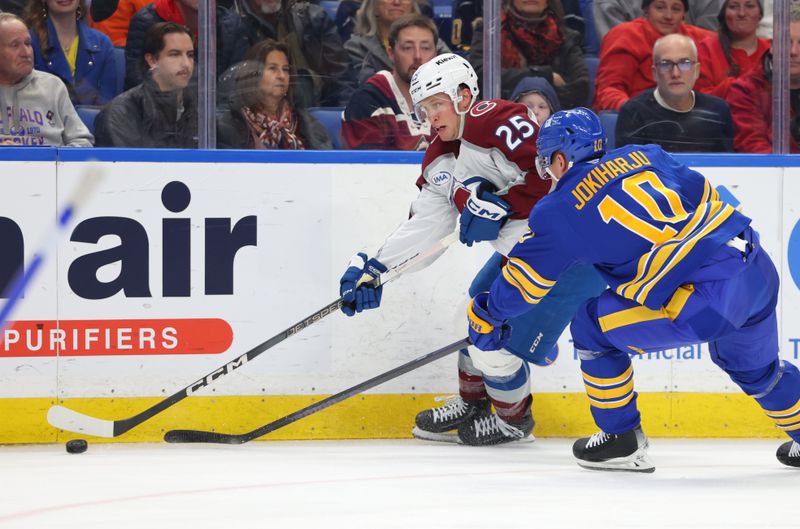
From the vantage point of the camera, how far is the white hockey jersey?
384 cm

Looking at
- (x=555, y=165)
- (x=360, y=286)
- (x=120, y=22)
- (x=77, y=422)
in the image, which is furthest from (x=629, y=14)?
(x=77, y=422)

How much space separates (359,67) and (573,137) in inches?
48.4

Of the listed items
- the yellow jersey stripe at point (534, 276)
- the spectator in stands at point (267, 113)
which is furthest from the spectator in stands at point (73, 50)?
the yellow jersey stripe at point (534, 276)

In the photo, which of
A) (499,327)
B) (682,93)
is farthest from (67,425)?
(682,93)

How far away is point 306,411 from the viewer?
3.98m

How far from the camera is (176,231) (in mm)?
4109

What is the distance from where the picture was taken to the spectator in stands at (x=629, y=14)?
174 inches

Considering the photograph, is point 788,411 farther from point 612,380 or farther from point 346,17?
point 346,17

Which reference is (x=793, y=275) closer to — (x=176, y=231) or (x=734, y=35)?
(x=734, y=35)

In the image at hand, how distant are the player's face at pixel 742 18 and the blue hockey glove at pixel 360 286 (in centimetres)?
163

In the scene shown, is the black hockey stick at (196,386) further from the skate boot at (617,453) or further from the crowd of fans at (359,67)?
the skate boot at (617,453)

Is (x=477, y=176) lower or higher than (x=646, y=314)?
higher

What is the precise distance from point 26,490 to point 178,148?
1.42 m

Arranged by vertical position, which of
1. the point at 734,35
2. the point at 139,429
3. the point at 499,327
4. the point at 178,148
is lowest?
the point at 139,429
